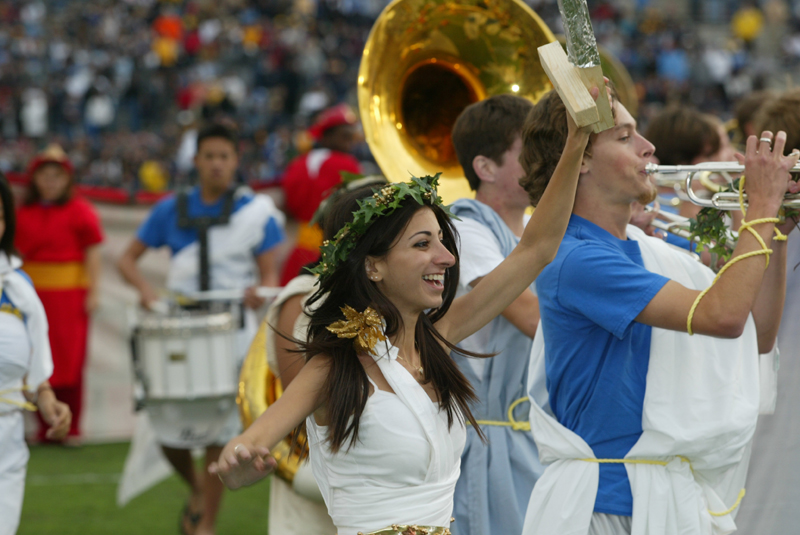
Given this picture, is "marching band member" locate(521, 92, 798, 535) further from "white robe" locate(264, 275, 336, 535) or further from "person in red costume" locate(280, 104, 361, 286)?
"person in red costume" locate(280, 104, 361, 286)

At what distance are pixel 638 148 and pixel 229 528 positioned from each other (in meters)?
3.75

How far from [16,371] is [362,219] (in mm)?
1793

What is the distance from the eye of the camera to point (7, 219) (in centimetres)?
362

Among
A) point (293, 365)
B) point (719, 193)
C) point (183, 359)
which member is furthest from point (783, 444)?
point (183, 359)

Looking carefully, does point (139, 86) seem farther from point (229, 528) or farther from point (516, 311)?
point (516, 311)

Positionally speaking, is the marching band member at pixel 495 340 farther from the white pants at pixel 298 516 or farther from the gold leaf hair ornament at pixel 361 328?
the gold leaf hair ornament at pixel 361 328

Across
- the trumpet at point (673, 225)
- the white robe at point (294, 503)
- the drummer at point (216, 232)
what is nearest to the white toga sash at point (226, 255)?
the drummer at point (216, 232)

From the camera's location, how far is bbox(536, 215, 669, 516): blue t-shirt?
226 cm

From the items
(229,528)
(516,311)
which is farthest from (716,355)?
(229,528)

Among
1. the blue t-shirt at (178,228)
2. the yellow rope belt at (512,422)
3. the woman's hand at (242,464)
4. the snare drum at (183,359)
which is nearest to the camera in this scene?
the woman's hand at (242,464)

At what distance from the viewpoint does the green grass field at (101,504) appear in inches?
209

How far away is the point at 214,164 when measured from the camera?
17.9ft

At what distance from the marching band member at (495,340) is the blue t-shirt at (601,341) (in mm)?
460

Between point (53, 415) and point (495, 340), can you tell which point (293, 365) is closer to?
point (495, 340)
